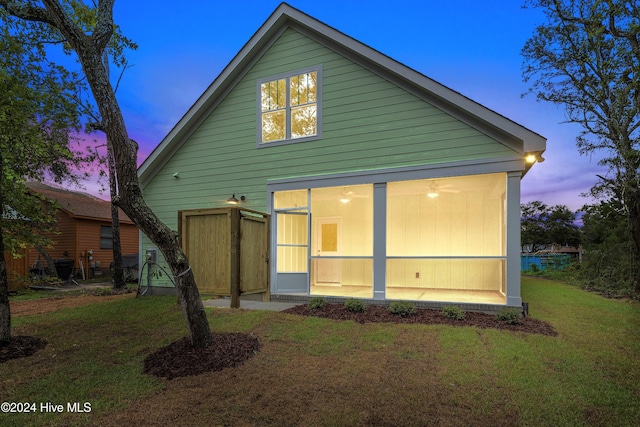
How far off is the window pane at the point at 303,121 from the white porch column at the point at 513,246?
4.71 m

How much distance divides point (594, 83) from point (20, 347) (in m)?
15.9

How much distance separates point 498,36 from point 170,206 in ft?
55.3

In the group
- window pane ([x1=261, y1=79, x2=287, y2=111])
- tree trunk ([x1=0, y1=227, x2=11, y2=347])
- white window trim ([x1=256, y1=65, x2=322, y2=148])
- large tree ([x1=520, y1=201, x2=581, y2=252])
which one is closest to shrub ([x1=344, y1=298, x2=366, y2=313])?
white window trim ([x1=256, y1=65, x2=322, y2=148])

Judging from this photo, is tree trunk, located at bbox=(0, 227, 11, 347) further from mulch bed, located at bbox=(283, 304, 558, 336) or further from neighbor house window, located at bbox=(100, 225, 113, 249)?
neighbor house window, located at bbox=(100, 225, 113, 249)

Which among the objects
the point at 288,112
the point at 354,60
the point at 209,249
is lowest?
the point at 209,249

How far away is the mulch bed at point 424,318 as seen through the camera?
19.2ft

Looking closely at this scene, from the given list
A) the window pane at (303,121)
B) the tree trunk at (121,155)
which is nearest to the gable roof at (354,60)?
the window pane at (303,121)

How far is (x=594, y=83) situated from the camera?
10.7 m

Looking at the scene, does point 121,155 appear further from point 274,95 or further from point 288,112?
point 274,95

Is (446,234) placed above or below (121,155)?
below

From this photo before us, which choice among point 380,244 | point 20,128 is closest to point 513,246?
point 380,244

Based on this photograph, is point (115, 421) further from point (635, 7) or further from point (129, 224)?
point (129, 224)

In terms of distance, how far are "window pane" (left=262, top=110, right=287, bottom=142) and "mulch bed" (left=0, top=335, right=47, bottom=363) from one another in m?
6.32

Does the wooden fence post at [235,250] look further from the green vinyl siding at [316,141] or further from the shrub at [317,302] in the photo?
the green vinyl siding at [316,141]
